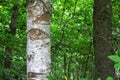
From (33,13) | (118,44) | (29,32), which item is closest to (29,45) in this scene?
(29,32)

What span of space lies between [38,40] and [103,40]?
2.72m

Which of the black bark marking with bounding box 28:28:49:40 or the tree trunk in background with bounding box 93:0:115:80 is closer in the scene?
the black bark marking with bounding box 28:28:49:40

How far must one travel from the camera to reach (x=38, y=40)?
275 cm

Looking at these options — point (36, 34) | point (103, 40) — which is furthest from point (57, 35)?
point (36, 34)

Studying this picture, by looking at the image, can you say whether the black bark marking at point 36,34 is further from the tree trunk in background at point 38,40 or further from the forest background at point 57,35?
the forest background at point 57,35

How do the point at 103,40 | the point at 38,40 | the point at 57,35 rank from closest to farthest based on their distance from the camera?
the point at 38,40, the point at 103,40, the point at 57,35

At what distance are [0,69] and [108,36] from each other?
194cm

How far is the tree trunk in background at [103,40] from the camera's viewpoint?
5301mm

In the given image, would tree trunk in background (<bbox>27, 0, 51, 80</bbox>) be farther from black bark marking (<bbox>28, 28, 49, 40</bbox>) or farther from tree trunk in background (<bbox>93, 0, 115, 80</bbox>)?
tree trunk in background (<bbox>93, 0, 115, 80</bbox>)

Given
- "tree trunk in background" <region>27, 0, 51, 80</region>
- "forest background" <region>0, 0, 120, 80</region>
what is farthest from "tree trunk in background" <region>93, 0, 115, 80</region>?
"tree trunk in background" <region>27, 0, 51, 80</region>

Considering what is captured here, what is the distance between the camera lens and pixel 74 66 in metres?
15.4

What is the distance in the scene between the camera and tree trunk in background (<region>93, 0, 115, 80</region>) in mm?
5301

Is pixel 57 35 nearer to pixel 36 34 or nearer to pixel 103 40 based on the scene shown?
pixel 103 40

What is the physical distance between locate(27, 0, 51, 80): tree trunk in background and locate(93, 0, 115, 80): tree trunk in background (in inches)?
102
